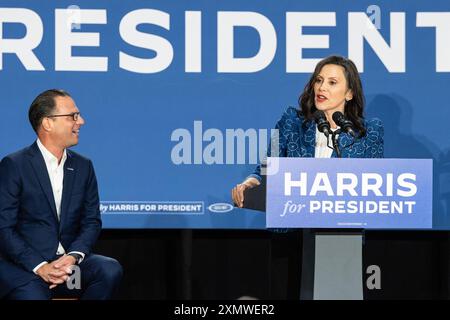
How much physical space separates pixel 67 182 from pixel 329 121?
1596mm

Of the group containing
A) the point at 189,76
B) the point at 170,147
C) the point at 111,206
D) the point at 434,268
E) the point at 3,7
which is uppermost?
the point at 3,7

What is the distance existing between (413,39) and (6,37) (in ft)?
8.56

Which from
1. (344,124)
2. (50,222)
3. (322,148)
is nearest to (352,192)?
(344,124)

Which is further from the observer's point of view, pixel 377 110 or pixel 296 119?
pixel 377 110

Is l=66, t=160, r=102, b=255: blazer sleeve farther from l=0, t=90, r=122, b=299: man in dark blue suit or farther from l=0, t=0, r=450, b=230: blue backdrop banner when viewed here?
l=0, t=0, r=450, b=230: blue backdrop banner

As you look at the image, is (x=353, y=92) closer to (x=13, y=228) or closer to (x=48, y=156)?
(x=48, y=156)

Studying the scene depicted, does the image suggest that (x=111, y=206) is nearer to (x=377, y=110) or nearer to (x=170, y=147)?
(x=170, y=147)

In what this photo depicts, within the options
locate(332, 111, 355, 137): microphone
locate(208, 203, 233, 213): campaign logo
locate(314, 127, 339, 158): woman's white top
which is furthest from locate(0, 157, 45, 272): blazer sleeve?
locate(332, 111, 355, 137): microphone

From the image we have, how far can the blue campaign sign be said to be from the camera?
170 inches

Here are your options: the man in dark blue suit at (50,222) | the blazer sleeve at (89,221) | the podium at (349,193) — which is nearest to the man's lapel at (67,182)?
the man in dark blue suit at (50,222)

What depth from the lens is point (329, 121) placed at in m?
5.05

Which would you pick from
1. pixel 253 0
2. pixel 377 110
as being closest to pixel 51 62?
pixel 253 0

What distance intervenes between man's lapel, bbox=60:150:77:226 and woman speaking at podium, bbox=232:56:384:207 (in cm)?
99

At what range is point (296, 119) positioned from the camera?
5082mm
